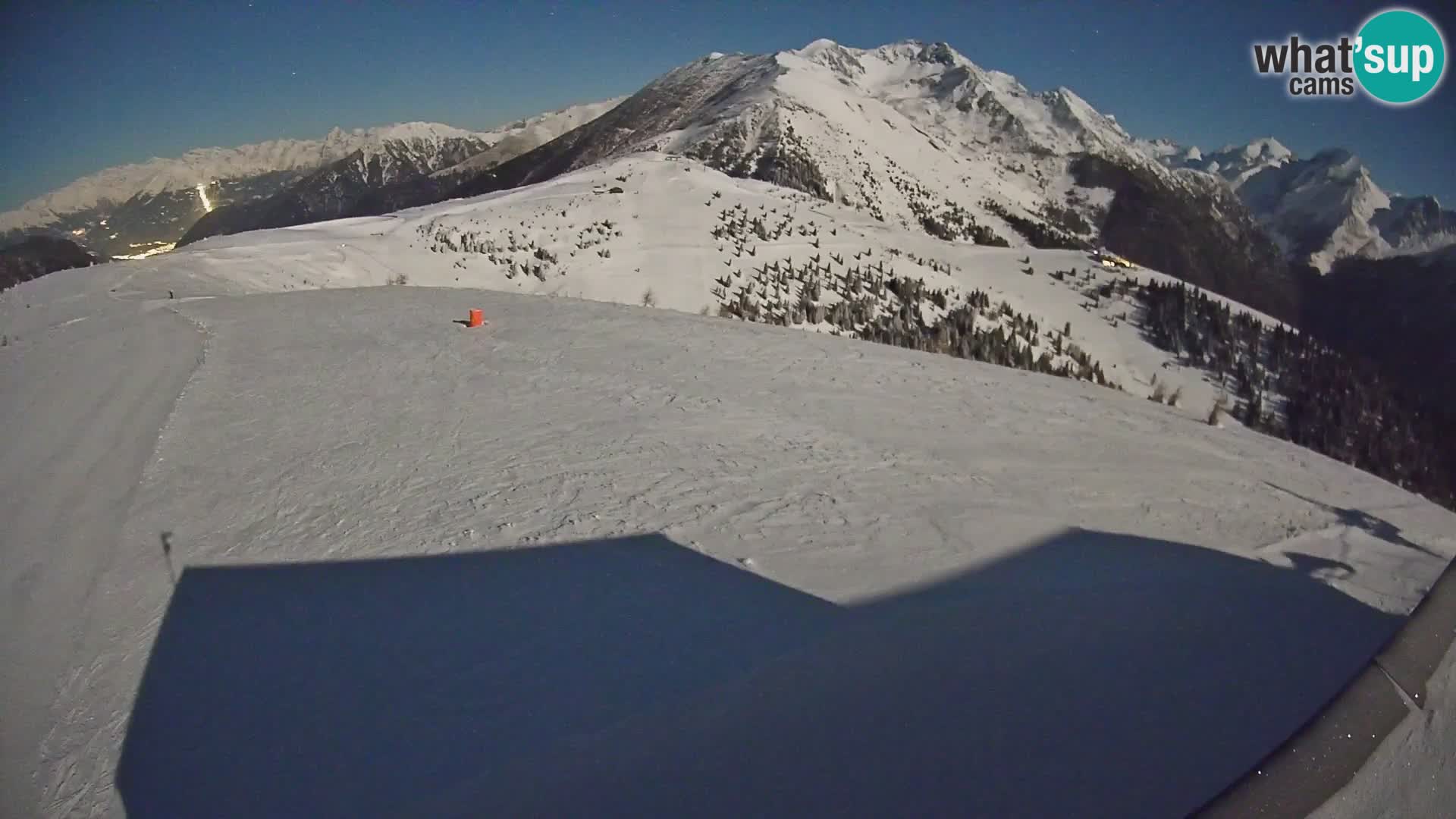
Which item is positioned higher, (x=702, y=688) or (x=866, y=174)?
(x=866, y=174)

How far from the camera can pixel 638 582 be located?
5.12 m

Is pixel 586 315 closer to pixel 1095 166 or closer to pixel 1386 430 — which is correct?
pixel 1386 430

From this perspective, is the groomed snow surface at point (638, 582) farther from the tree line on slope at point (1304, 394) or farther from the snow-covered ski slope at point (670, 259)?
the tree line on slope at point (1304, 394)

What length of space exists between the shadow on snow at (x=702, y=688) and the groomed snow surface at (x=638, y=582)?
0.07 ft

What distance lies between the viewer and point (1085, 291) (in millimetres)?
28219

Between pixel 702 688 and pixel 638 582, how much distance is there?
124cm

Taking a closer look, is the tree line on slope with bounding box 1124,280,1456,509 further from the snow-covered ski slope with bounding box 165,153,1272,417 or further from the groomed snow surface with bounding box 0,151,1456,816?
the groomed snow surface with bounding box 0,151,1456,816

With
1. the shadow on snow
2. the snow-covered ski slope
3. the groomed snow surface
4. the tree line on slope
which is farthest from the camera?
the tree line on slope

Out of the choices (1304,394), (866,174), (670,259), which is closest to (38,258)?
(670,259)

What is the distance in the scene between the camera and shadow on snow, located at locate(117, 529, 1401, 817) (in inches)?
132

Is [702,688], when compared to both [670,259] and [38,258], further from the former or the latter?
[670,259]

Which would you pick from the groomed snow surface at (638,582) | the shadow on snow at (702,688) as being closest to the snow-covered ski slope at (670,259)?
the groomed snow surface at (638,582)

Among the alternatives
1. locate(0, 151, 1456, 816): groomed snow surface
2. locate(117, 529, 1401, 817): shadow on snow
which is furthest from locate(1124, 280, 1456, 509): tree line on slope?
locate(117, 529, 1401, 817): shadow on snow

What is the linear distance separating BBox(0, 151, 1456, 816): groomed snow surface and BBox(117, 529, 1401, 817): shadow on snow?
22 mm
